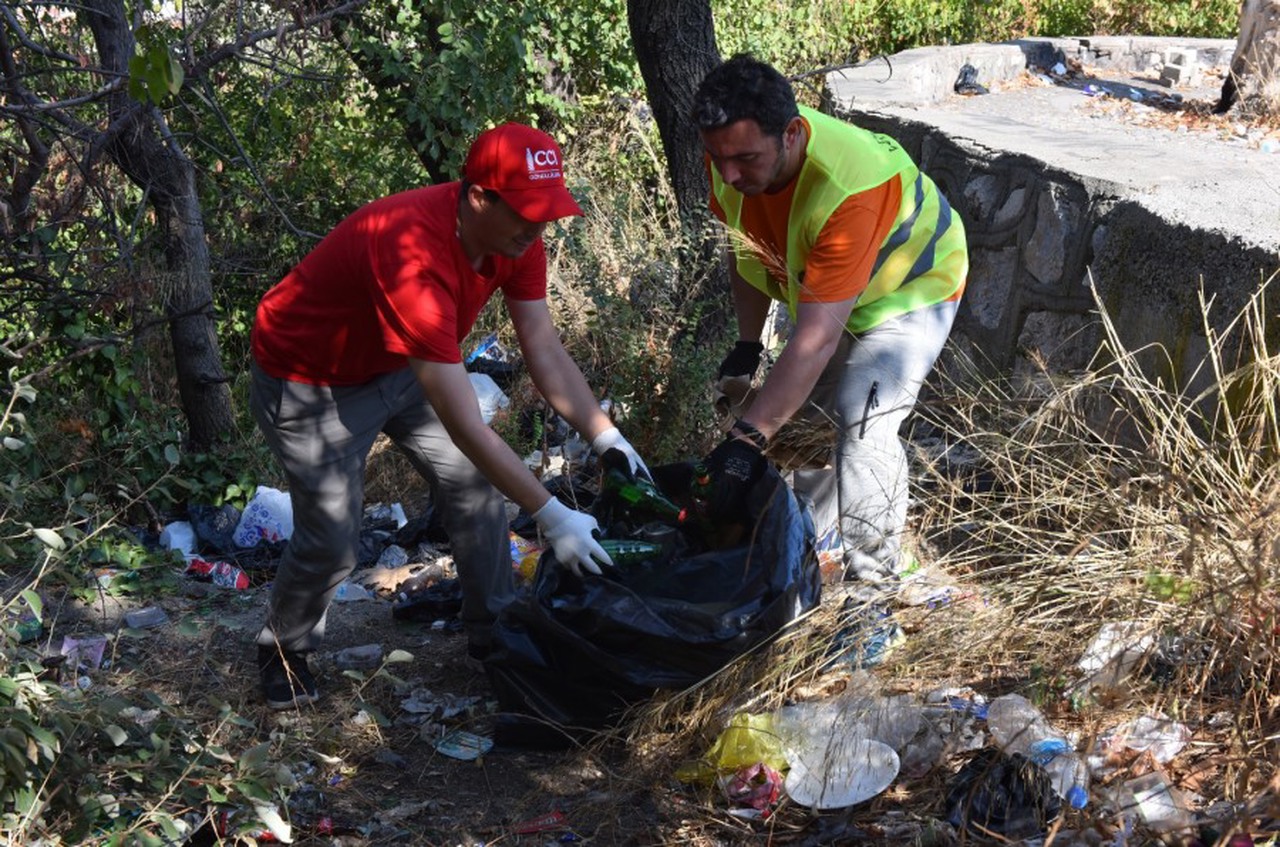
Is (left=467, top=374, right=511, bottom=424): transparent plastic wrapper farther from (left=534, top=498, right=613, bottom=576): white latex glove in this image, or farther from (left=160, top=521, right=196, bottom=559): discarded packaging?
(left=534, top=498, right=613, bottom=576): white latex glove

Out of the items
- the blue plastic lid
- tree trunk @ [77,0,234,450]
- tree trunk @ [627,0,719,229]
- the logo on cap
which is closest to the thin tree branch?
tree trunk @ [77,0,234,450]

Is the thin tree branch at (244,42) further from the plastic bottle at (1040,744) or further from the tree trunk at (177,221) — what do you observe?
the plastic bottle at (1040,744)

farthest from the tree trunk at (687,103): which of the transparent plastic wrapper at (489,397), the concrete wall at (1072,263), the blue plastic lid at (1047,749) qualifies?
the blue plastic lid at (1047,749)

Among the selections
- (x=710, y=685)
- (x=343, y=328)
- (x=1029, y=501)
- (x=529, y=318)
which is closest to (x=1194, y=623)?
(x=1029, y=501)

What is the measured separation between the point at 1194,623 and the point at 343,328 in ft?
6.83

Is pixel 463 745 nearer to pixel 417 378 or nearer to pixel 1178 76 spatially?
pixel 417 378

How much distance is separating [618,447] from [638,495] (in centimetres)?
17

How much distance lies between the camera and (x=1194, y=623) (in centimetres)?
256

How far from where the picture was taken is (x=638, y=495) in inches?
127

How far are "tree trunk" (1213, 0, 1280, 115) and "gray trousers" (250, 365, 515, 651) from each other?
5898 millimetres

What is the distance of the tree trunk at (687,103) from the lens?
526 centimetres

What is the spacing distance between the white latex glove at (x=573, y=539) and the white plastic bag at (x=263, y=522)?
2.24 m

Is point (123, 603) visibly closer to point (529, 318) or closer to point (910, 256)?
point (529, 318)

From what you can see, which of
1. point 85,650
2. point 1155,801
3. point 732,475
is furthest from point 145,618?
point 1155,801
